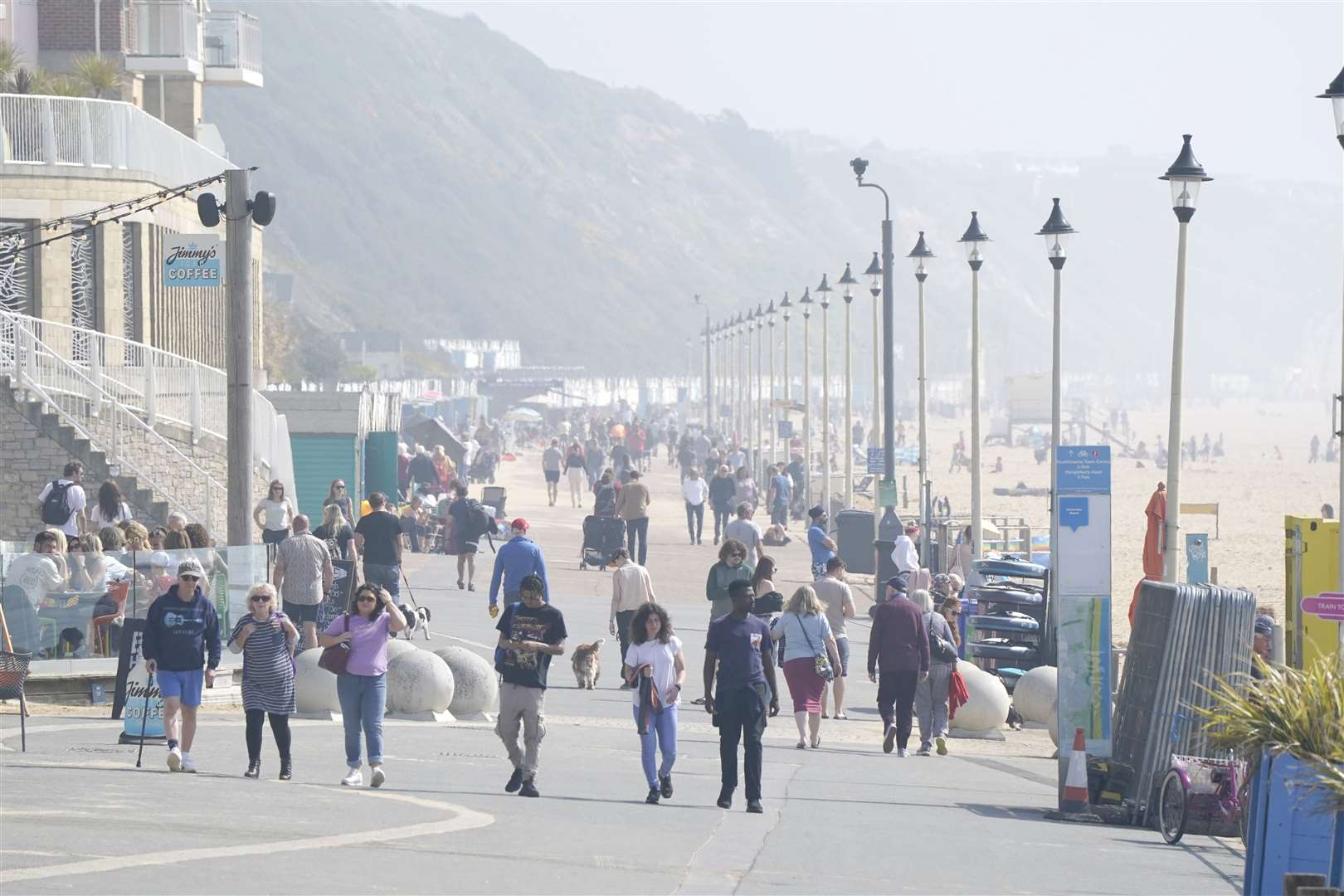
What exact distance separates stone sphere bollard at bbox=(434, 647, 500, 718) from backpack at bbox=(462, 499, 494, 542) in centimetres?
1022

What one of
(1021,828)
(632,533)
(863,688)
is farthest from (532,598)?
(632,533)

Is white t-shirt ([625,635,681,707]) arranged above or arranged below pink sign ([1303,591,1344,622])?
below

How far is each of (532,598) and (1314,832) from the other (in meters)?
4.97

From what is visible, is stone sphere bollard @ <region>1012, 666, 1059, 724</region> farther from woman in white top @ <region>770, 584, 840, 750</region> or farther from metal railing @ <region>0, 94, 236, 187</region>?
metal railing @ <region>0, 94, 236, 187</region>

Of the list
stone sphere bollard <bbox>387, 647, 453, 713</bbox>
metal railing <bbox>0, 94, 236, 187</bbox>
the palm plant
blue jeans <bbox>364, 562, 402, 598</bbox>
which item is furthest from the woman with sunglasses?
the palm plant

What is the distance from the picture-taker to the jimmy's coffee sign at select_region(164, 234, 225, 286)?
20.4m

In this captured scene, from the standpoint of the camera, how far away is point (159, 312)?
33625mm

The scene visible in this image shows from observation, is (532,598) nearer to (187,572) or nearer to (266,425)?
(187,572)

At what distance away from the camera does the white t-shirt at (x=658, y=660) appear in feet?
41.1

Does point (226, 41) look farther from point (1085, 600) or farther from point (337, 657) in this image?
point (1085, 600)

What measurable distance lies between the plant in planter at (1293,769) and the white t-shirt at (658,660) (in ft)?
12.3

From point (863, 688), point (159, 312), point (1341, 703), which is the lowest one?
point (863, 688)

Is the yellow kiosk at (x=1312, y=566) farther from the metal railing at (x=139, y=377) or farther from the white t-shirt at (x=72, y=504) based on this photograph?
the metal railing at (x=139, y=377)

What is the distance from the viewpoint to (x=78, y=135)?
3045 cm
